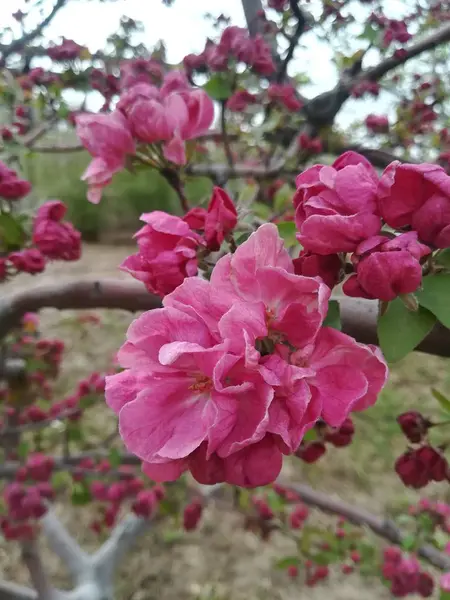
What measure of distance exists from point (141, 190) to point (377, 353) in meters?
5.90

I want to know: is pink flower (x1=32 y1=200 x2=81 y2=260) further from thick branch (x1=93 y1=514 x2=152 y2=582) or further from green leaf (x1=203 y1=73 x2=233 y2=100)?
thick branch (x1=93 y1=514 x2=152 y2=582)

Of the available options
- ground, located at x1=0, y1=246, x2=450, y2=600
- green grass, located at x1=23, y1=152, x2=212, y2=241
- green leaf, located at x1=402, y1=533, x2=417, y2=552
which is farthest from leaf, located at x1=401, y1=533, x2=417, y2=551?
green grass, located at x1=23, y1=152, x2=212, y2=241

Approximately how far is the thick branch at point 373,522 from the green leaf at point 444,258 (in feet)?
3.56

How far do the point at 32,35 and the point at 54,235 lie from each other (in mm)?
1337

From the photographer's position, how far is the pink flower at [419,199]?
1.08ft

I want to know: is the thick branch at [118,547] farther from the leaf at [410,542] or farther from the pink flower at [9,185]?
the pink flower at [9,185]

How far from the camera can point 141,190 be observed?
6031 millimetres

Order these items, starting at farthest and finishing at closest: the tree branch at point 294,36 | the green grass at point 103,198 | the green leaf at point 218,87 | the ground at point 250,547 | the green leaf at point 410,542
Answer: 1. the green grass at point 103,198
2. the ground at point 250,547
3. the tree branch at point 294,36
4. the green leaf at point 410,542
5. the green leaf at point 218,87

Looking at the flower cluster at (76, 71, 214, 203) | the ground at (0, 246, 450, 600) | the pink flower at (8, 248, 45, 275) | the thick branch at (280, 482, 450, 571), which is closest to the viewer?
the flower cluster at (76, 71, 214, 203)

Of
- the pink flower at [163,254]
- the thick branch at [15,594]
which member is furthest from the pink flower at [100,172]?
the thick branch at [15,594]

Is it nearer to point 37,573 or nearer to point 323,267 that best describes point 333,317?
point 323,267

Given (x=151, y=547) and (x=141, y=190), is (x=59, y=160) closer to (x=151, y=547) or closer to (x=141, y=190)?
(x=141, y=190)

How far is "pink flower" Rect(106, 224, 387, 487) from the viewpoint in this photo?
1.04 ft

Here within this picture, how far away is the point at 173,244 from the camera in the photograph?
1.38 ft
